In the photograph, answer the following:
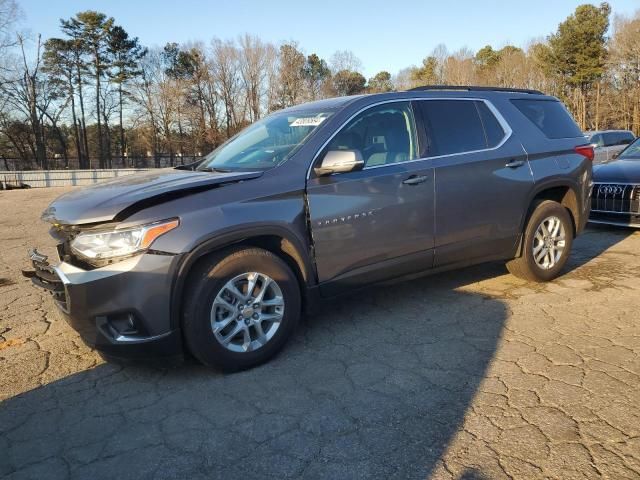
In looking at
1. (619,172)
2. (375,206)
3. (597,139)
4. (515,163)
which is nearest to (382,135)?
(375,206)

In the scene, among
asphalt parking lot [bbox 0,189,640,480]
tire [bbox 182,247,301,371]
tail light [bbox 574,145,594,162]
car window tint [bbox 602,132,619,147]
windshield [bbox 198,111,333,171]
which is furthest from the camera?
car window tint [bbox 602,132,619,147]

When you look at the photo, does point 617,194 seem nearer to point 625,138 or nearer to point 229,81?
point 625,138

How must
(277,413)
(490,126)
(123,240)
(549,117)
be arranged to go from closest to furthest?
(277,413) → (123,240) → (490,126) → (549,117)

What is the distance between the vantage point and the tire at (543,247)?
475 cm

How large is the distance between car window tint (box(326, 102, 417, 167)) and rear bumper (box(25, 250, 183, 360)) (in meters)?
1.58

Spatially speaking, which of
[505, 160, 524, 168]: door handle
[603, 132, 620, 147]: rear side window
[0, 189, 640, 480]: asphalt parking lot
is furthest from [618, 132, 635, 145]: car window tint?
[0, 189, 640, 480]: asphalt parking lot

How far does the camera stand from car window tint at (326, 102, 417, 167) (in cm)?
377

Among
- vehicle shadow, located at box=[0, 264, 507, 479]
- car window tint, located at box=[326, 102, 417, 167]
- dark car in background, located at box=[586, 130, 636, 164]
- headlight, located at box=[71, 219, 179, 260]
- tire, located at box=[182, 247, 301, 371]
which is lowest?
vehicle shadow, located at box=[0, 264, 507, 479]

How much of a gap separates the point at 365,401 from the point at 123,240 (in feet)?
5.56

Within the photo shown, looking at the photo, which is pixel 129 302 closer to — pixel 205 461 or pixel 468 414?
pixel 205 461

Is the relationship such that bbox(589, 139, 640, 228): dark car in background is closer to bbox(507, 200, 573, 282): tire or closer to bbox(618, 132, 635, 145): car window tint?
bbox(507, 200, 573, 282): tire

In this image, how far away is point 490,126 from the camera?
177 inches

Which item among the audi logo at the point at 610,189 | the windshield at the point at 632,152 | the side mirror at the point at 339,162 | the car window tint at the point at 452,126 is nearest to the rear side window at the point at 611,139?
the windshield at the point at 632,152

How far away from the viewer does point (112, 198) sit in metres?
3.08
